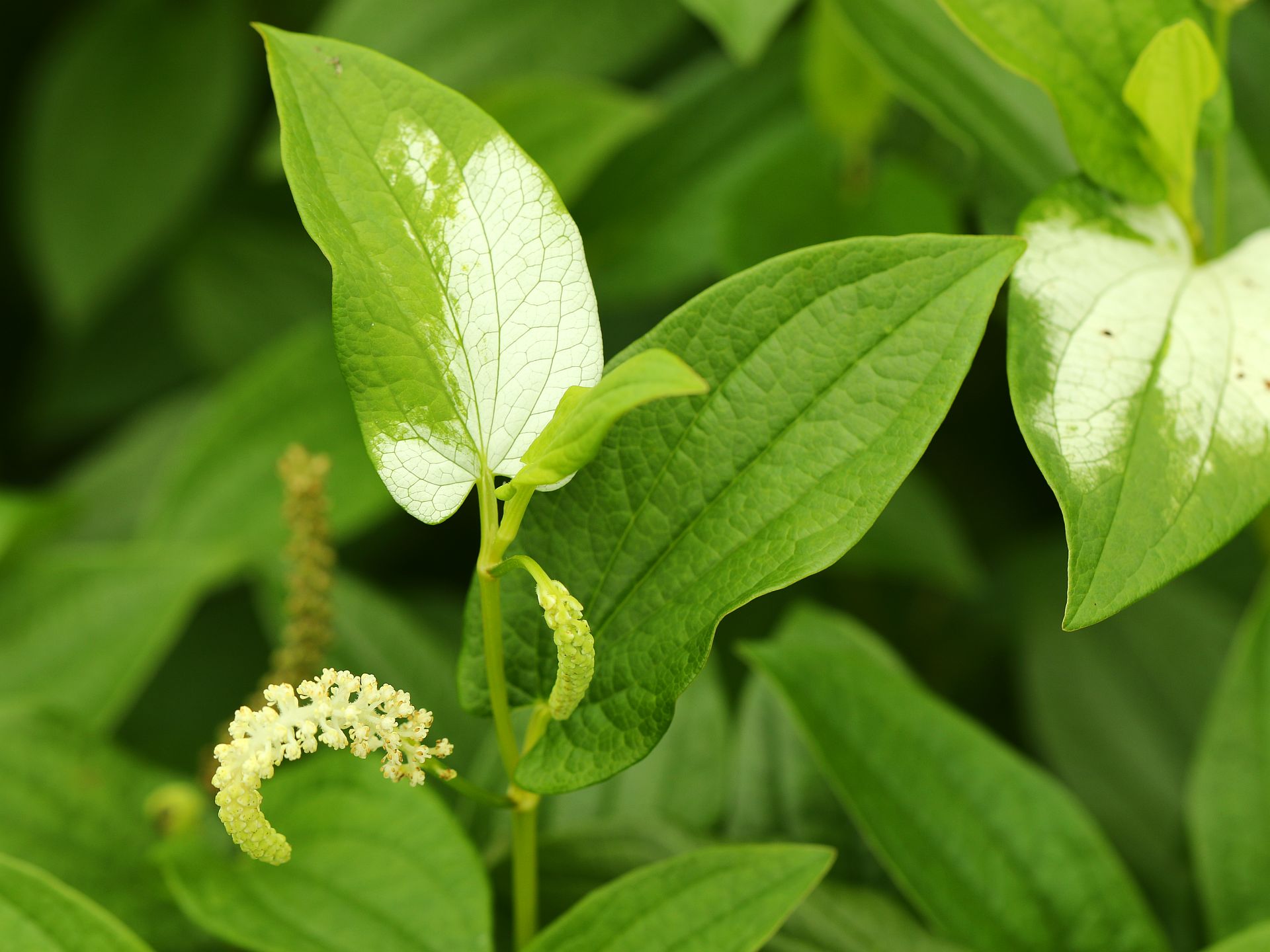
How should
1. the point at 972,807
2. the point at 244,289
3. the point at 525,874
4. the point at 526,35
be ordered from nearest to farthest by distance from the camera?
1. the point at 525,874
2. the point at 972,807
3. the point at 526,35
4. the point at 244,289

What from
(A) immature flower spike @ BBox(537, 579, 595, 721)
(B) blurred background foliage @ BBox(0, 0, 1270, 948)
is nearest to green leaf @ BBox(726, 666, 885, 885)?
(B) blurred background foliage @ BBox(0, 0, 1270, 948)

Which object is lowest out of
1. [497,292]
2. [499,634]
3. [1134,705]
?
[1134,705]

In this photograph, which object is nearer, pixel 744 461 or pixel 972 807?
pixel 744 461

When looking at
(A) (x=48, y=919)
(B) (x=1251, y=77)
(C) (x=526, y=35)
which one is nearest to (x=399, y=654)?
(A) (x=48, y=919)

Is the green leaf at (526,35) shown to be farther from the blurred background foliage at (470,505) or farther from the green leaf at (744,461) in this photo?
the green leaf at (744,461)

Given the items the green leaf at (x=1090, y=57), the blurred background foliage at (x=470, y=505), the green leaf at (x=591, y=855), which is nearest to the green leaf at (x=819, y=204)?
the blurred background foliage at (x=470, y=505)

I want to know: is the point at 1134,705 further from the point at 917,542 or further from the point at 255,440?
the point at 255,440

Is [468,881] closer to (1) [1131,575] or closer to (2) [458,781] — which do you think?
(2) [458,781]
